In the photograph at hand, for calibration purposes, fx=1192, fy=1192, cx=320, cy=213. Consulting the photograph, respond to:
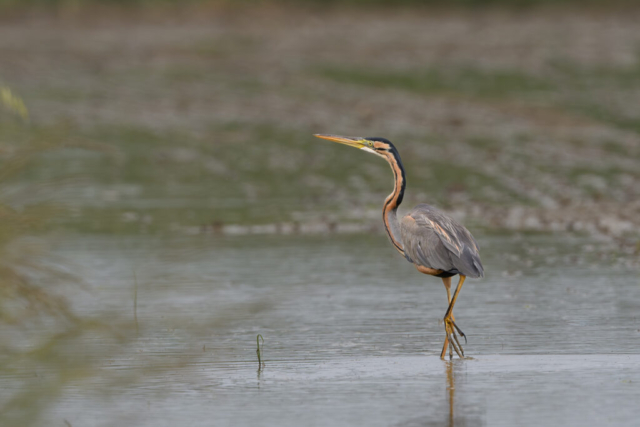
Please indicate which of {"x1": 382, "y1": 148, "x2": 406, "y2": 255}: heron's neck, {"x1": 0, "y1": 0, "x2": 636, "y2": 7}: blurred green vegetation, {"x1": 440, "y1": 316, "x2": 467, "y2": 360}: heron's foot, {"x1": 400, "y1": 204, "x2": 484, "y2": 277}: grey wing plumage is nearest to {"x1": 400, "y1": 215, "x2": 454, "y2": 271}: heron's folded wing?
{"x1": 400, "y1": 204, "x2": 484, "y2": 277}: grey wing plumage

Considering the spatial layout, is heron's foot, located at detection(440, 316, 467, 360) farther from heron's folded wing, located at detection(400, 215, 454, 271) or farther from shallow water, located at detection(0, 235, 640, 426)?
heron's folded wing, located at detection(400, 215, 454, 271)

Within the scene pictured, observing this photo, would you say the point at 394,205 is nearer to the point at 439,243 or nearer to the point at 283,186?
the point at 439,243

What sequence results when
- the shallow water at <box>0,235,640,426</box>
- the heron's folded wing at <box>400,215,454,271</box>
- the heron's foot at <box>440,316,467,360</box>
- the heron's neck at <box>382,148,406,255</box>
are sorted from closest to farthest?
the shallow water at <box>0,235,640,426</box> < the heron's foot at <box>440,316,467,360</box> < the heron's folded wing at <box>400,215,454,271</box> < the heron's neck at <box>382,148,406,255</box>

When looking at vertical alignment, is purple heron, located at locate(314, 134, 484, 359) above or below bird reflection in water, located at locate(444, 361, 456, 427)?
above

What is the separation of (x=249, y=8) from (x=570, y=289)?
81.6ft

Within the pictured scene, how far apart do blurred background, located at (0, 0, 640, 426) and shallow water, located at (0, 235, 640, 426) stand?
0.03 m

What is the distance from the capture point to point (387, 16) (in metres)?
34.8

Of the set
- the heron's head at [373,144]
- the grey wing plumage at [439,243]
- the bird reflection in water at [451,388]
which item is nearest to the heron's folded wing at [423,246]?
the grey wing plumage at [439,243]

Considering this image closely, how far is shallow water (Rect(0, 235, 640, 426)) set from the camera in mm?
4766

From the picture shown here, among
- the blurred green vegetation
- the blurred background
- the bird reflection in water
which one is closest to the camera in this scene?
the blurred background

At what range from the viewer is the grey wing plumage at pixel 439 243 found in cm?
808

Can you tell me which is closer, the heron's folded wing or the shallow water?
the shallow water

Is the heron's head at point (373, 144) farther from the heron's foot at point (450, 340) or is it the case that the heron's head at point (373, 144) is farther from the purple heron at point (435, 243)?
the heron's foot at point (450, 340)

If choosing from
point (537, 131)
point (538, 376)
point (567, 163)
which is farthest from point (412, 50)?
point (538, 376)
